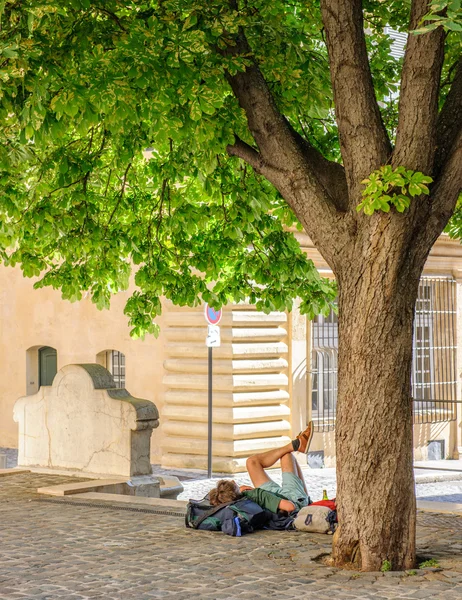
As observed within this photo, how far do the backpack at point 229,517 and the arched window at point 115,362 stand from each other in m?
11.2

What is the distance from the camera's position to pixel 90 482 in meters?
14.5

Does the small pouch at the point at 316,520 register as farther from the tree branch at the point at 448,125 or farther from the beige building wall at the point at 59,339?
the beige building wall at the point at 59,339

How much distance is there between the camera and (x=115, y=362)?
2241cm

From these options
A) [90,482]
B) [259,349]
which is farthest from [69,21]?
[259,349]

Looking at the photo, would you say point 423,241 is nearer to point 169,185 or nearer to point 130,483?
point 169,185

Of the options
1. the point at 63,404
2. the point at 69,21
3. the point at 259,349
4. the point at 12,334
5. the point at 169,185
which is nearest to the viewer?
the point at 69,21

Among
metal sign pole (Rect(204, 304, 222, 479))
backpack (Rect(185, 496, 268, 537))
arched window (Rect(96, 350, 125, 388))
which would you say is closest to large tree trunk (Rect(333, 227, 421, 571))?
backpack (Rect(185, 496, 268, 537))

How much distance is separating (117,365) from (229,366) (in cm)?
374

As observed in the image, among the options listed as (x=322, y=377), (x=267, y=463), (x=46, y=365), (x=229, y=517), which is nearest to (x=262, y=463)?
(x=267, y=463)

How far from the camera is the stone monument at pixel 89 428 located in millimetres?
14789

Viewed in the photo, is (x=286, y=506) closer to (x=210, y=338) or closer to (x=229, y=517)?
(x=229, y=517)

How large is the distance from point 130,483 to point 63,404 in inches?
69.7

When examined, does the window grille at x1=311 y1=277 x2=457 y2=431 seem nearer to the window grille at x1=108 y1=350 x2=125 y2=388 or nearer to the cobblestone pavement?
the window grille at x1=108 y1=350 x2=125 y2=388

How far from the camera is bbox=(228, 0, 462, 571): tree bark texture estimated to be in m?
8.87
